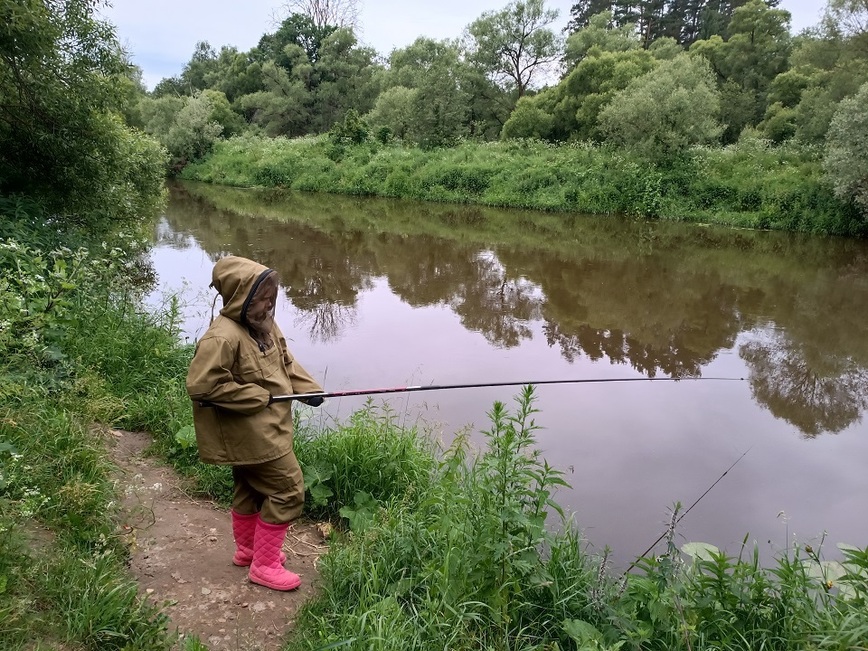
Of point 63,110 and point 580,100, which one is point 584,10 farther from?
point 63,110

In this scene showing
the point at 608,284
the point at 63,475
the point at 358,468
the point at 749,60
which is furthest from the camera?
the point at 749,60

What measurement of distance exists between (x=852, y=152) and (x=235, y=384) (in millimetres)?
15173

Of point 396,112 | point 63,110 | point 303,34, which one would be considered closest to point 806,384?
point 63,110

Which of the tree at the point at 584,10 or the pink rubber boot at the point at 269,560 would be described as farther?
Result: the tree at the point at 584,10

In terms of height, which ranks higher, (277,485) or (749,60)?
(749,60)

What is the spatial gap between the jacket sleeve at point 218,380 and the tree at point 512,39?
27544 millimetres

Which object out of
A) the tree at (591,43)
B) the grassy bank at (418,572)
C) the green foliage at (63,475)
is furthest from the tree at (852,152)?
the tree at (591,43)

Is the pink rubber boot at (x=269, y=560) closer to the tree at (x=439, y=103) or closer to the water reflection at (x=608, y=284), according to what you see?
the water reflection at (x=608, y=284)

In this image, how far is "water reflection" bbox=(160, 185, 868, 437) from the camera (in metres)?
6.61

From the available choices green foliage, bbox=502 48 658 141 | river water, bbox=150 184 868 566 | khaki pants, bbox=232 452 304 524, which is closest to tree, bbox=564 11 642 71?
green foliage, bbox=502 48 658 141

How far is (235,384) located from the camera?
7.88 ft

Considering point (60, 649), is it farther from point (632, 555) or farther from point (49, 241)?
point (49, 241)

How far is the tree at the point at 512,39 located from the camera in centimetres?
2650

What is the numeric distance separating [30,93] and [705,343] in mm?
7809
